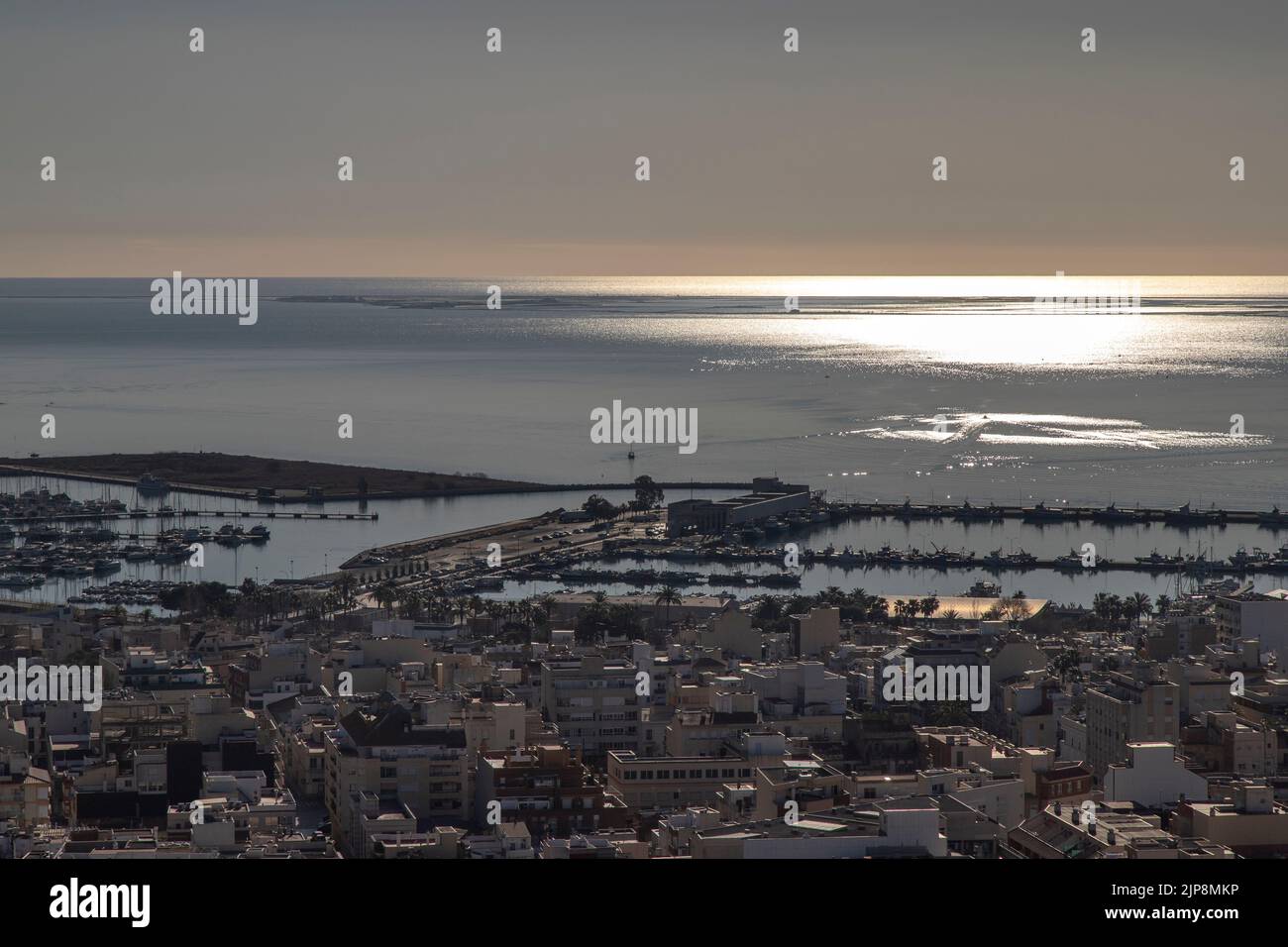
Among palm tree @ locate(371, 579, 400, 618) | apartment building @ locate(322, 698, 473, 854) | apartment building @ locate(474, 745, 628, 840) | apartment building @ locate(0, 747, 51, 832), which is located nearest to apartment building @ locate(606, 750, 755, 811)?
apartment building @ locate(474, 745, 628, 840)

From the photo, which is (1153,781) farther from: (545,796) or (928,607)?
(928,607)

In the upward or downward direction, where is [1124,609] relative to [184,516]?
downward

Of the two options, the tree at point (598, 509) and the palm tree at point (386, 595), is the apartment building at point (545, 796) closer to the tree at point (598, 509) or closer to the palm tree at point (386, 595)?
the palm tree at point (386, 595)

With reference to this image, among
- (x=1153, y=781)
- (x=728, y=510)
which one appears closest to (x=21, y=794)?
(x=1153, y=781)

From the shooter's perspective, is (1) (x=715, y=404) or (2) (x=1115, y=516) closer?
(2) (x=1115, y=516)

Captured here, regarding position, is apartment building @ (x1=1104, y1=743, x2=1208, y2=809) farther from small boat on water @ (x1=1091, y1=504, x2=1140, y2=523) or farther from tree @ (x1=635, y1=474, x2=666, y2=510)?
tree @ (x1=635, y1=474, x2=666, y2=510)
